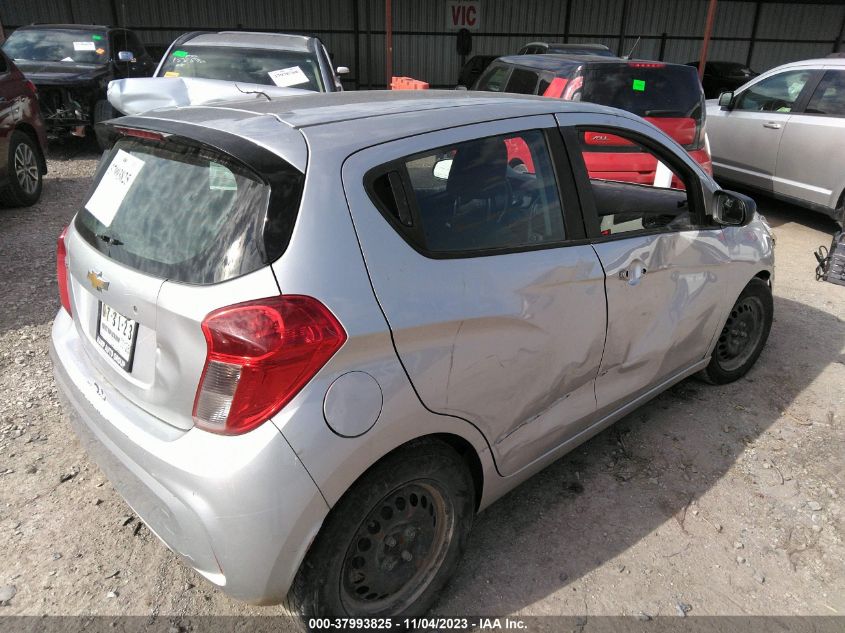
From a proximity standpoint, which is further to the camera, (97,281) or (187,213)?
(97,281)

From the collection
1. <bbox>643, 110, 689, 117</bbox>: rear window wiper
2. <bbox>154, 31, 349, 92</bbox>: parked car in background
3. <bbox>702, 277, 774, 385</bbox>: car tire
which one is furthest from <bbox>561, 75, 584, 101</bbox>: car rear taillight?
<bbox>702, 277, 774, 385</bbox>: car tire

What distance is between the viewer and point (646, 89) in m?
5.95

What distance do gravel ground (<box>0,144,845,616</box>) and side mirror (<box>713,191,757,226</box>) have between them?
1.08 metres

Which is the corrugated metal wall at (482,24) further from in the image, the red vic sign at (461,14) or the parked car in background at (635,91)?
the parked car in background at (635,91)

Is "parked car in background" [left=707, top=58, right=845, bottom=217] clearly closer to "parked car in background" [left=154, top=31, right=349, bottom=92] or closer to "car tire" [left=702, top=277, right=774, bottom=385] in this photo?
"car tire" [left=702, top=277, right=774, bottom=385]

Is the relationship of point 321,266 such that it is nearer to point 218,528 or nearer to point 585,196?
point 218,528

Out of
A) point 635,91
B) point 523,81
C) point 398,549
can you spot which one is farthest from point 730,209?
point 523,81

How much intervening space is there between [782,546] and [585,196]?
1.66m

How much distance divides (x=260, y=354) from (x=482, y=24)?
67.9 ft

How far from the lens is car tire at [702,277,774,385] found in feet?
11.7

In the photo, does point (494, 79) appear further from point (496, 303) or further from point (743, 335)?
point (496, 303)

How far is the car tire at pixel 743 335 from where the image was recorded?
141 inches

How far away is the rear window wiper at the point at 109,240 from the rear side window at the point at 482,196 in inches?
34.4

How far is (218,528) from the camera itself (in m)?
1.63
